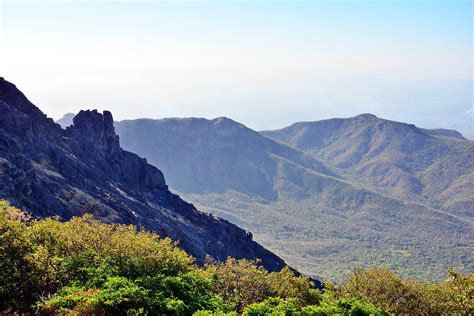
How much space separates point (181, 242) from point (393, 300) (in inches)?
2268

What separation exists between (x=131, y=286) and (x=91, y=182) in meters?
75.3

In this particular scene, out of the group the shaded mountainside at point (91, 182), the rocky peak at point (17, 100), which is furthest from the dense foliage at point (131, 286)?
the rocky peak at point (17, 100)

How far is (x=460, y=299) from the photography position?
35125 mm

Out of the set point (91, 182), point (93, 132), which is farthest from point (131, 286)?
point (93, 132)

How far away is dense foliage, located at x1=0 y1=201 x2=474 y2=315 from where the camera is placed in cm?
3000

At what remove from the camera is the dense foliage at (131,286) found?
98.4ft

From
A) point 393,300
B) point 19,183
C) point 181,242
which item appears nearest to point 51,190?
point 19,183

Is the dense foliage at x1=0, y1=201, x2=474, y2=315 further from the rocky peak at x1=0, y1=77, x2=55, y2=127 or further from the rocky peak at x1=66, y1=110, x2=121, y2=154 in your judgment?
the rocky peak at x1=66, y1=110, x2=121, y2=154

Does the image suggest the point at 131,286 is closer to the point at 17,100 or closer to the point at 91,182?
the point at 91,182

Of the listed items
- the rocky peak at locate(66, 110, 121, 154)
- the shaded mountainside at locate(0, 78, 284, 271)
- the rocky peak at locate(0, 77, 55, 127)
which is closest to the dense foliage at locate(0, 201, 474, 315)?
the shaded mountainside at locate(0, 78, 284, 271)

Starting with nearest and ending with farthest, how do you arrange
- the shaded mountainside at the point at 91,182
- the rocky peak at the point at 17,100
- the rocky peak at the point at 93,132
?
the shaded mountainside at the point at 91,182 → the rocky peak at the point at 17,100 → the rocky peak at the point at 93,132

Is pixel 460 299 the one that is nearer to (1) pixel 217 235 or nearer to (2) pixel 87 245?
(2) pixel 87 245

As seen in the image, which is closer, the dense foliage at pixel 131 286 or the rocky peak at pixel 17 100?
the dense foliage at pixel 131 286

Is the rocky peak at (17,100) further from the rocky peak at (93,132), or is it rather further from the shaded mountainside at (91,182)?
the rocky peak at (93,132)
